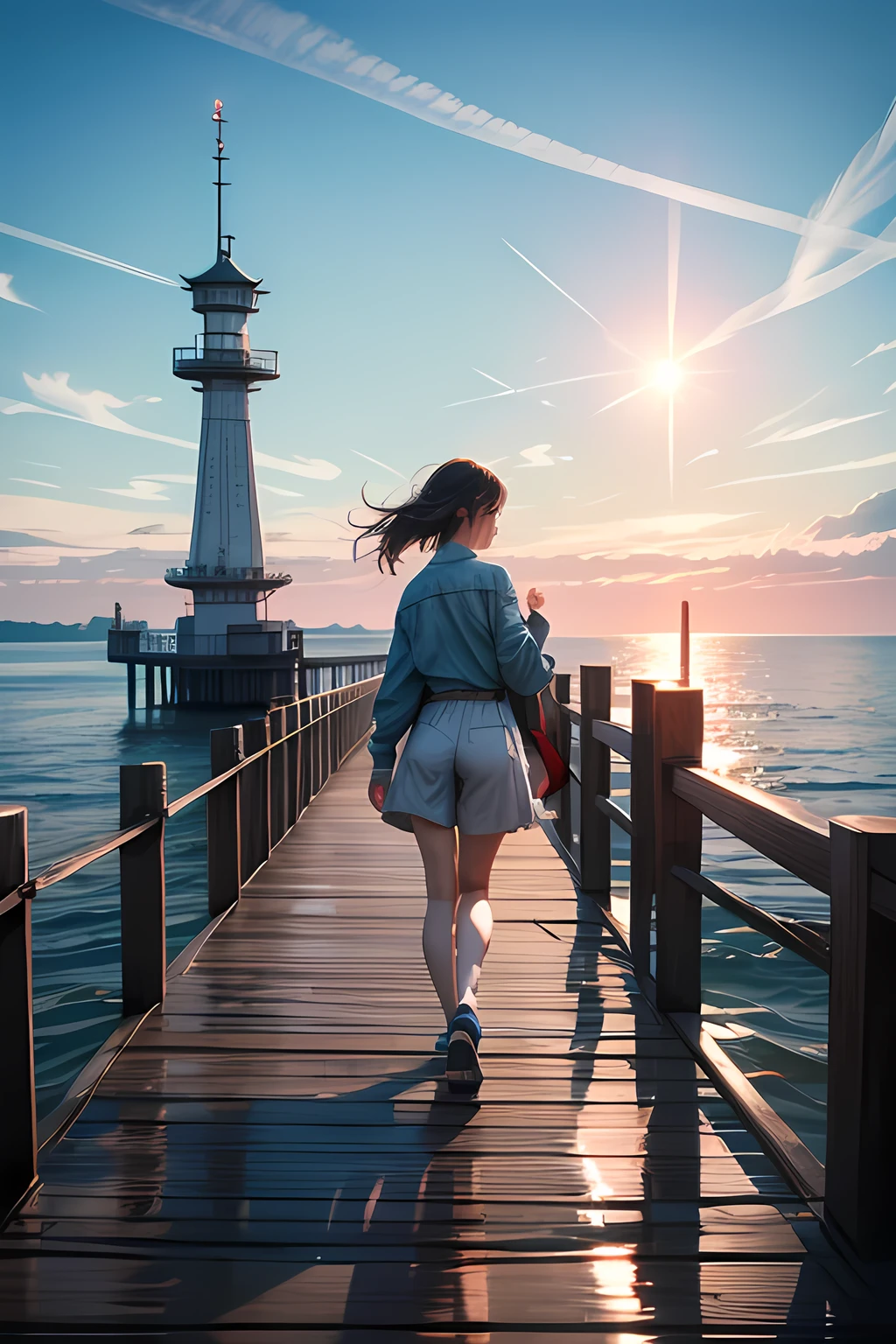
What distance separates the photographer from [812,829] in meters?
2.30

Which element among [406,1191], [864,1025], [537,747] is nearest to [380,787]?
[537,747]

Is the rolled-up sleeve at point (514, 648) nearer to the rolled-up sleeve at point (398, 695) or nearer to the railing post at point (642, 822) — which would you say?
the rolled-up sleeve at point (398, 695)

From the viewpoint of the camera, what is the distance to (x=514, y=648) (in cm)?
311

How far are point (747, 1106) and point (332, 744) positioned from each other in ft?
38.6

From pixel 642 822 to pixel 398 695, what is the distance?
53.6 inches

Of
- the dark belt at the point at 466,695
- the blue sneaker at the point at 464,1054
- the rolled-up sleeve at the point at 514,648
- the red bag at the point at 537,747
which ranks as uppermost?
→ the rolled-up sleeve at the point at 514,648

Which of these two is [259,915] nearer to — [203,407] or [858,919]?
[858,919]

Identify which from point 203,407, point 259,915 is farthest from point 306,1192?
point 203,407

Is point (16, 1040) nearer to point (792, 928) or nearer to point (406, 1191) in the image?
point (406, 1191)

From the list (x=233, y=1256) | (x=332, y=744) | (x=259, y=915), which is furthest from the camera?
(x=332, y=744)

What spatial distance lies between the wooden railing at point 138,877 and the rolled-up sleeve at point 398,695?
90cm

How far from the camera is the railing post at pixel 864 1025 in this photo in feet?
6.54

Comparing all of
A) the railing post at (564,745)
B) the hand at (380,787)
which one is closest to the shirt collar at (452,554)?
the hand at (380,787)

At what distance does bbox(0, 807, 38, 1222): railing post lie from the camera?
7.93 ft
